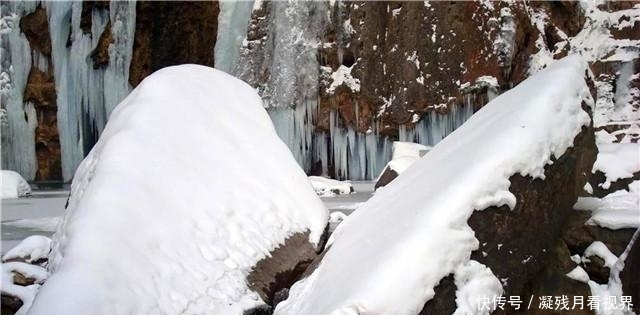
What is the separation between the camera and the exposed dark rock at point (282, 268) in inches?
125

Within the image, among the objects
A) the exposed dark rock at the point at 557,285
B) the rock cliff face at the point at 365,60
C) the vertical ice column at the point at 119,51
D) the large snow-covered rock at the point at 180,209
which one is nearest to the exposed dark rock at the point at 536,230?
the exposed dark rock at the point at 557,285

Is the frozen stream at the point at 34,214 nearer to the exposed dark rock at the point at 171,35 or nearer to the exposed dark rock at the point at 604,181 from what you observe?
the exposed dark rock at the point at 604,181

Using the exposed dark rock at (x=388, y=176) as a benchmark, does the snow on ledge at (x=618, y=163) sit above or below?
above

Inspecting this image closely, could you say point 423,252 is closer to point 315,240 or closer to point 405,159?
point 315,240

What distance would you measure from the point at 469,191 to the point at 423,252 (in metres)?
0.44

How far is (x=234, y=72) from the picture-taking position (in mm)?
16422

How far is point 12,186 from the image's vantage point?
1270cm

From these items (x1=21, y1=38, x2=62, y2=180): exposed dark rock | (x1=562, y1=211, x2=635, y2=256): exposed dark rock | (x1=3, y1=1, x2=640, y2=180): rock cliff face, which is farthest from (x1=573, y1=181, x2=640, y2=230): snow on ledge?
(x1=21, y1=38, x2=62, y2=180): exposed dark rock

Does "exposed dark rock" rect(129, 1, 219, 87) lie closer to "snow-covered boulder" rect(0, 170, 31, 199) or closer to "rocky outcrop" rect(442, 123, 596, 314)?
"snow-covered boulder" rect(0, 170, 31, 199)

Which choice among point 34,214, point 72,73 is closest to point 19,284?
point 34,214

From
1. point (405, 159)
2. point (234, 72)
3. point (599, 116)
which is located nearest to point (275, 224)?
point (405, 159)

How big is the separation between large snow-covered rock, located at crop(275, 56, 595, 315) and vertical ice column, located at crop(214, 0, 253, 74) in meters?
13.8

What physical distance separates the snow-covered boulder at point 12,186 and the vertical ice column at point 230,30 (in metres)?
6.37

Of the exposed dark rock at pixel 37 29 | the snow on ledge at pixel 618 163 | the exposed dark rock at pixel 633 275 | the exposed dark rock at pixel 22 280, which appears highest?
A: the exposed dark rock at pixel 37 29
